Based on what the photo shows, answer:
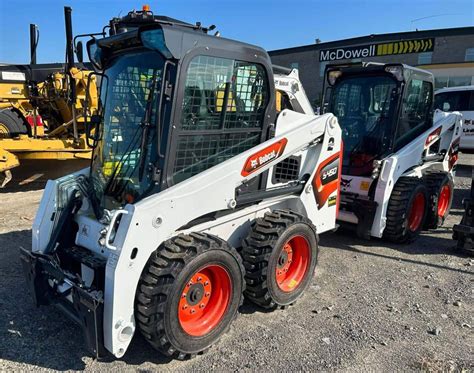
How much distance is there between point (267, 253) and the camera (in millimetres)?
3324

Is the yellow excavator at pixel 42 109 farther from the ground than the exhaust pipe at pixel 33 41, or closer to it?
closer to it

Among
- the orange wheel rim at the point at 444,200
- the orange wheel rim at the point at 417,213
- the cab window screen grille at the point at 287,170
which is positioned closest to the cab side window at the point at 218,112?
the cab window screen grille at the point at 287,170

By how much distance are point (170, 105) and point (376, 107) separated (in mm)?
3555

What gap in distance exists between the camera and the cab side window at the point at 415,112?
531 cm

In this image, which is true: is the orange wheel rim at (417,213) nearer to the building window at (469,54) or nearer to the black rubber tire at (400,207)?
the black rubber tire at (400,207)

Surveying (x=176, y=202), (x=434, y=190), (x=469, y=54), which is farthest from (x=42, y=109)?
(x=469, y=54)

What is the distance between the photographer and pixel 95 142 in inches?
141

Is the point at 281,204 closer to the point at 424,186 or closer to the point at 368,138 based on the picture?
the point at 368,138

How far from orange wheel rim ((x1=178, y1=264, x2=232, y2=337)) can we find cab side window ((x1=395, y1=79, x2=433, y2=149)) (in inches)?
134

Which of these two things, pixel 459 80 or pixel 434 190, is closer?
pixel 434 190

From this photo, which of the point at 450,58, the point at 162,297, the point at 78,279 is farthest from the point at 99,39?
the point at 450,58

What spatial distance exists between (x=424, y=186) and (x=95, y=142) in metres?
4.28

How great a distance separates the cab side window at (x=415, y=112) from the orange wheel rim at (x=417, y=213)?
81 centimetres

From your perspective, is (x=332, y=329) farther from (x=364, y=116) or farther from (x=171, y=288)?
(x=364, y=116)
